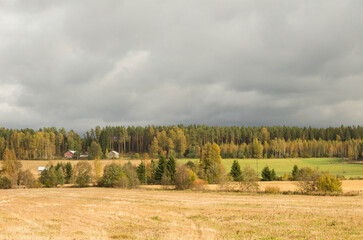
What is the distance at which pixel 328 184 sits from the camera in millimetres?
60812

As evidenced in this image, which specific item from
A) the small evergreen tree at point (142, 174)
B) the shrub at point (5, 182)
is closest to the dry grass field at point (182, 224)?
the small evergreen tree at point (142, 174)

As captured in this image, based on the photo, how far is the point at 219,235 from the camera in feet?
80.7

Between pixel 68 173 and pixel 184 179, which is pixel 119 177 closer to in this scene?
pixel 184 179

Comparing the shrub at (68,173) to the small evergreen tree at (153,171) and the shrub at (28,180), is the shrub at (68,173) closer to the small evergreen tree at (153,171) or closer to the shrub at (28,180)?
the shrub at (28,180)

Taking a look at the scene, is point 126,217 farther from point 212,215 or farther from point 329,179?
point 329,179

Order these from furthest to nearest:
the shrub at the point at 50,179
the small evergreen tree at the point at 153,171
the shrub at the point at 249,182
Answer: the small evergreen tree at the point at 153,171, the shrub at the point at 50,179, the shrub at the point at 249,182

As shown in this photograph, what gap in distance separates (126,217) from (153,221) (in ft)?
14.1

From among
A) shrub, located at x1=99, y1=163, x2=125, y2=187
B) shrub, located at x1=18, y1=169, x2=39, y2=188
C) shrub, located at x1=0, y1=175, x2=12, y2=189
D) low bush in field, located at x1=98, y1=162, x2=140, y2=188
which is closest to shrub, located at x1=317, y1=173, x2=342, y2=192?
low bush in field, located at x1=98, y1=162, x2=140, y2=188

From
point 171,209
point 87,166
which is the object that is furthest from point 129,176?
point 171,209

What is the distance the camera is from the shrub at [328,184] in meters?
60.6

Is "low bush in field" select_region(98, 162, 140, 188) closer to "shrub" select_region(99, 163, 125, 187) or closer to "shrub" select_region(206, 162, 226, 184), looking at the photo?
"shrub" select_region(99, 163, 125, 187)

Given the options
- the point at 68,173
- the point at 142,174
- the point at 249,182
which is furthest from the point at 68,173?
the point at 249,182

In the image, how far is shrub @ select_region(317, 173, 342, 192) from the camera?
199 feet

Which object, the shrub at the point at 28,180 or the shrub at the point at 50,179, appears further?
the shrub at the point at 50,179
